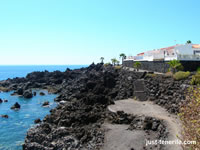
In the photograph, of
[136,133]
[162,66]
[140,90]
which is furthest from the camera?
[162,66]

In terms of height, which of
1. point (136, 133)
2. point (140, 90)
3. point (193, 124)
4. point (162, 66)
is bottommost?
point (136, 133)

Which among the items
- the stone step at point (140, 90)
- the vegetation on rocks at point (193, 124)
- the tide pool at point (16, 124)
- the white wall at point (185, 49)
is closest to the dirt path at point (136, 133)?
the stone step at point (140, 90)

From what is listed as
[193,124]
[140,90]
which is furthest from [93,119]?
[193,124]

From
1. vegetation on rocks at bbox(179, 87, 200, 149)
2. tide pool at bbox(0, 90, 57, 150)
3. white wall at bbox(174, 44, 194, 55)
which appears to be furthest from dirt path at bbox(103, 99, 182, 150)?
white wall at bbox(174, 44, 194, 55)

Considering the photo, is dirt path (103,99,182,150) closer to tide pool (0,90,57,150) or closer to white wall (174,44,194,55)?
tide pool (0,90,57,150)

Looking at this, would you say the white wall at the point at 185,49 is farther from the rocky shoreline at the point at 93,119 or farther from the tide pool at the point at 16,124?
the tide pool at the point at 16,124

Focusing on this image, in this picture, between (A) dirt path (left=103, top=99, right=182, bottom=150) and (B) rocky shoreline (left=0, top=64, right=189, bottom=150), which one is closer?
(A) dirt path (left=103, top=99, right=182, bottom=150)

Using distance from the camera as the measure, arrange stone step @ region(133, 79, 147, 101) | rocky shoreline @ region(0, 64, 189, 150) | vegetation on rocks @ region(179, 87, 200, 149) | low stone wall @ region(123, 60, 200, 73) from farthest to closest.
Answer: low stone wall @ region(123, 60, 200, 73)
stone step @ region(133, 79, 147, 101)
rocky shoreline @ region(0, 64, 189, 150)
vegetation on rocks @ region(179, 87, 200, 149)

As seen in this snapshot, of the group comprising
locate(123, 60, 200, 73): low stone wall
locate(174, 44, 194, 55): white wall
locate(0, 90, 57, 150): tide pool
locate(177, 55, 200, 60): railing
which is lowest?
locate(0, 90, 57, 150): tide pool

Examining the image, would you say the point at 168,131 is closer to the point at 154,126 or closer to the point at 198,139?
the point at 154,126

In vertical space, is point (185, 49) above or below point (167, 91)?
above

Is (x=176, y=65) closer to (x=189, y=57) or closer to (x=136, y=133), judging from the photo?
(x=189, y=57)

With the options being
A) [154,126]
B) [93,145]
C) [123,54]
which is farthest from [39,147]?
[123,54]

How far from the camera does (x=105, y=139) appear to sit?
2117cm
